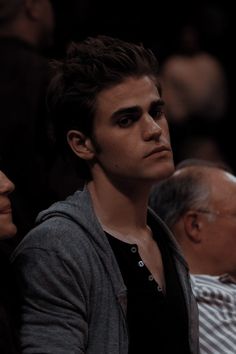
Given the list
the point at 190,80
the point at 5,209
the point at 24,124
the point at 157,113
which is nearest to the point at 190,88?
the point at 190,80

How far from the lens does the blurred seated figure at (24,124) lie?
335cm

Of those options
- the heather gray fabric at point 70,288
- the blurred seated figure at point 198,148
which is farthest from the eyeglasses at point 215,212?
the blurred seated figure at point 198,148

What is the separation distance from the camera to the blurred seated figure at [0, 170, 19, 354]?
2416 millimetres

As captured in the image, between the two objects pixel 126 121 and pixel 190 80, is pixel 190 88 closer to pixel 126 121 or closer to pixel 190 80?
pixel 190 80

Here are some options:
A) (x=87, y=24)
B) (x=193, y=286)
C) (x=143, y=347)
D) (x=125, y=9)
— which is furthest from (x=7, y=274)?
(x=125, y=9)

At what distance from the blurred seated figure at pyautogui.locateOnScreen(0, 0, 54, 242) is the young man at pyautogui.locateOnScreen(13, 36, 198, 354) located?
1.93 ft

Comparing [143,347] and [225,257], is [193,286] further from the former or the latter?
[143,347]

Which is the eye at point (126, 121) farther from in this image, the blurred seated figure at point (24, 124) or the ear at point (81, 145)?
the blurred seated figure at point (24, 124)

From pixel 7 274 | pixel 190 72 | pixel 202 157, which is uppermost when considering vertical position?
pixel 7 274

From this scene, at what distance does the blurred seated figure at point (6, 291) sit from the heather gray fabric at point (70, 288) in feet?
0.08

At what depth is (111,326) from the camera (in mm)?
2561

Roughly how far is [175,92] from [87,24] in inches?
21.1

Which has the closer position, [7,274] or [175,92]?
[7,274]

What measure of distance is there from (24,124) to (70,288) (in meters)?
0.96
